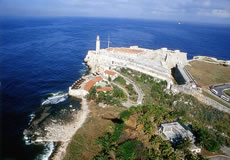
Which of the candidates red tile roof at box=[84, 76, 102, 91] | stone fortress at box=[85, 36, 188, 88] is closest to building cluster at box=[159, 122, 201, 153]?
stone fortress at box=[85, 36, 188, 88]

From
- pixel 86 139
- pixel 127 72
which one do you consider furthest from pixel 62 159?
pixel 127 72

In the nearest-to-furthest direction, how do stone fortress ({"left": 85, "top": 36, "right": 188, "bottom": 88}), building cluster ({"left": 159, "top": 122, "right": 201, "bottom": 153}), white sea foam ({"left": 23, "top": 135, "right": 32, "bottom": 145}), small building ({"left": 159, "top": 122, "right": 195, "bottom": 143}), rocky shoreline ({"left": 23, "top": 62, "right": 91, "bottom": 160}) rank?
building cluster ({"left": 159, "top": 122, "right": 201, "bottom": 153}) < small building ({"left": 159, "top": 122, "right": 195, "bottom": 143}) < white sea foam ({"left": 23, "top": 135, "right": 32, "bottom": 145}) < rocky shoreline ({"left": 23, "top": 62, "right": 91, "bottom": 160}) < stone fortress ({"left": 85, "top": 36, "right": 188, "bottom": 88})

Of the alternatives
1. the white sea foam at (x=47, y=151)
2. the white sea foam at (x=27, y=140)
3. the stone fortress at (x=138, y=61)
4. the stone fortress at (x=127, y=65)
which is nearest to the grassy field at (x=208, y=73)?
the stone fortress at (x=127, y=65)

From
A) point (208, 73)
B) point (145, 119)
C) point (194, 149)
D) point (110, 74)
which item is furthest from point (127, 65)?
point (194, 149)

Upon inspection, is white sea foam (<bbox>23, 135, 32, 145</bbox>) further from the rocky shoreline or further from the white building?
the white building

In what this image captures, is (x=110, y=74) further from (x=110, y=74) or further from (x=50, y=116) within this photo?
(x=50, y=116)

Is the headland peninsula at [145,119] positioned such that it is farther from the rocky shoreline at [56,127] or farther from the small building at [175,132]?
the rocky shoreline at [56,127]
